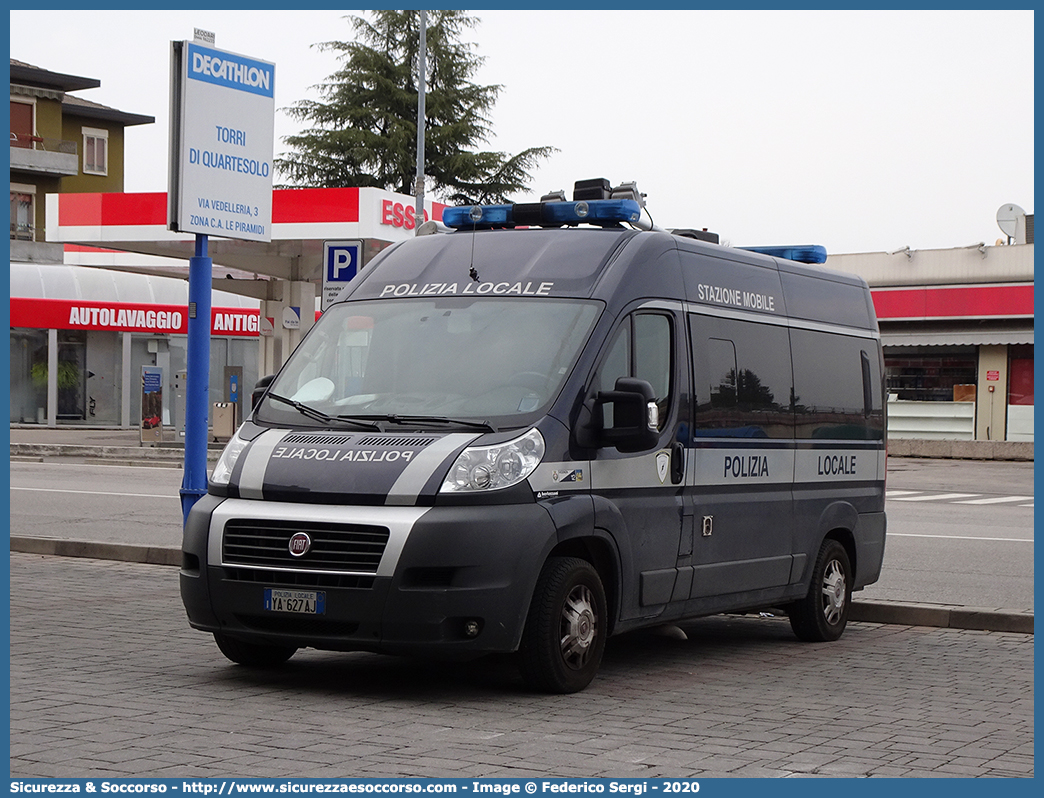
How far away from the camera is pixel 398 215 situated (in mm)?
31047

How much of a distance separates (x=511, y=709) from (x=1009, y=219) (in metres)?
38.1

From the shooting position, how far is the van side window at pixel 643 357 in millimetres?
8133

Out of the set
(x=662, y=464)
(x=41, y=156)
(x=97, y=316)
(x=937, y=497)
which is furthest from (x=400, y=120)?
(x=662, y=464)

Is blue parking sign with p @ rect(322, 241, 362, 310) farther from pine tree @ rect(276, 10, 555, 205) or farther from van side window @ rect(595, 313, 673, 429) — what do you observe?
pine tree @ rect(276, 10, 555, 205)

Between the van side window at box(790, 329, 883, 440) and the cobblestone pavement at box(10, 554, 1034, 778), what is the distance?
1462 mm

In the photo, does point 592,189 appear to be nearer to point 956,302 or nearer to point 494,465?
point 494,465

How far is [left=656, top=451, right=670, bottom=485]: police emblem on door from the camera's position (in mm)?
8438

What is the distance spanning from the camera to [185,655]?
867cm

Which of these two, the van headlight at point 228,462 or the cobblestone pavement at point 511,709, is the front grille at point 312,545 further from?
the cobblestone pavement at point 511,709

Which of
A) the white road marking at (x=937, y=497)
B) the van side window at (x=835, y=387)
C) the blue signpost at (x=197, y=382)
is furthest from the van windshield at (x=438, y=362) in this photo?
the white road marking at (x=937, y=497)

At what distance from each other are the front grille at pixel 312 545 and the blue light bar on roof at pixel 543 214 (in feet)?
7.99

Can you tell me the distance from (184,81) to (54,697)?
6114mm

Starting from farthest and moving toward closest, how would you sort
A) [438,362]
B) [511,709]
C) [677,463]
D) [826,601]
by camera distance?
[826,601] < [677,463] < [438,362] < [511,709]

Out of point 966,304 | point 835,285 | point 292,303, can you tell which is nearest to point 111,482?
point 292,303
